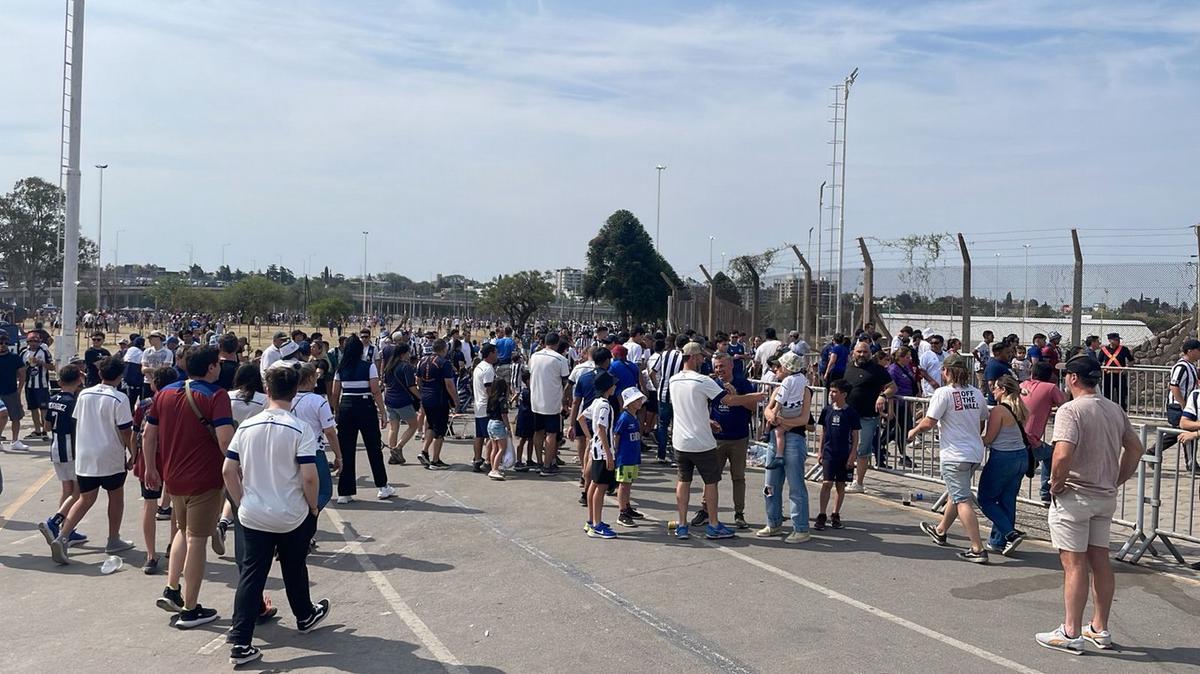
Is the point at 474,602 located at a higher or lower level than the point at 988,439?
lower

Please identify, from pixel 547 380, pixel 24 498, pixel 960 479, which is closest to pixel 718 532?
pixel 960 479

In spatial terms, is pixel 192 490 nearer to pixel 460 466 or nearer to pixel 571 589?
pixel 571 589

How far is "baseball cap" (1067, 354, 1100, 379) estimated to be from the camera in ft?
19.9

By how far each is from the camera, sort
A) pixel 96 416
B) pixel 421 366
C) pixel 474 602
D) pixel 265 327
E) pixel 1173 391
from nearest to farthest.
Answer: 1. pixel 474 602
2. pixel 96 416
3. pixel 1173 391
4. pixel 421 366
5. pixel 265 327

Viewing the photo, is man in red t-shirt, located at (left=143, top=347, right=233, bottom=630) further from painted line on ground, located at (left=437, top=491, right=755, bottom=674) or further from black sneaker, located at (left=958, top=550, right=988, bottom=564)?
black sneaker, located at (left=958, top=550, right=988, bottom=564)

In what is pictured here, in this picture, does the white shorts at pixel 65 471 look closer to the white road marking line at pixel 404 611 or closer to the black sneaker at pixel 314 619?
the white road marking line at pixel 404 611

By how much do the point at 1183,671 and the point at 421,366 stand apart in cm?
943

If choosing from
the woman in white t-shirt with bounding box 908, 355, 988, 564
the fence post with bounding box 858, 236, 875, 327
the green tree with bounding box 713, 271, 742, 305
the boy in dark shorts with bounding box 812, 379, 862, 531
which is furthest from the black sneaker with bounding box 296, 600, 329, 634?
the green tree with bounding box 713, 271, 742, 305

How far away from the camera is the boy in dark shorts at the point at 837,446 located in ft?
29.6

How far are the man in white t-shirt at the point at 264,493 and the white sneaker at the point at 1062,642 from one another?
4695mm

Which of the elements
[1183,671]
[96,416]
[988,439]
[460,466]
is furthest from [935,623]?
[460,466]

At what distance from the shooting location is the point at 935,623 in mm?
6293

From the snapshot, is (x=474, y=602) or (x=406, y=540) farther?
(x=406, y=540)

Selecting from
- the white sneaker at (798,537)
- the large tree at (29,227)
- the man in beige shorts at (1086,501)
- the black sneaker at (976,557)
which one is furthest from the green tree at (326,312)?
the man in beige shorts at (1086,501)
